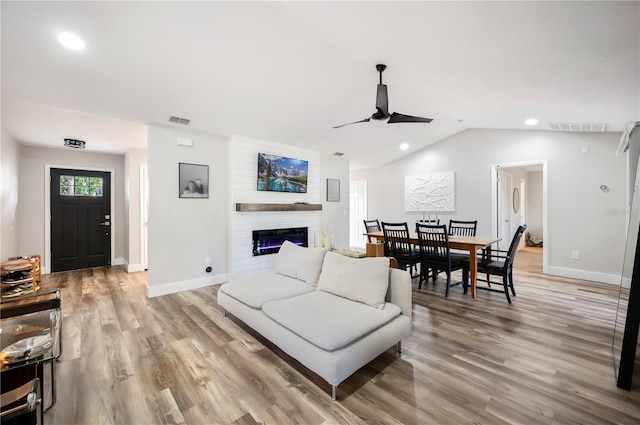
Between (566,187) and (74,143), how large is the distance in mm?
8612

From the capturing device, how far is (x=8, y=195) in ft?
13.1

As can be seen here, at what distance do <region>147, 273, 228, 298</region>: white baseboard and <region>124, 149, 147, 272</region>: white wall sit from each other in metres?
1.92

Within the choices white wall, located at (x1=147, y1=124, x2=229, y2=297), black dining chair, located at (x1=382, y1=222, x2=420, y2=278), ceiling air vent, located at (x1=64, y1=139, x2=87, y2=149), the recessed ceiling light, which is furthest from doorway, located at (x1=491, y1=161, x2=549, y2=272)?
ceiling air vent, located at (x1=64, y1=139, x2=87, y2=149)

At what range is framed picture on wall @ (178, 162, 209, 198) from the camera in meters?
4.11

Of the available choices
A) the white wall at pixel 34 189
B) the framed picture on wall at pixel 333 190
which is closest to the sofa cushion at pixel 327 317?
the framed picture on wall at pixel 333 190

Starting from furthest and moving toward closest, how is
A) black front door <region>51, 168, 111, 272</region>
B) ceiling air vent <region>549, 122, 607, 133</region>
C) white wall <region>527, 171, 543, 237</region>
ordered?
white wall <region>527, 171, 543, 237</region>
black front door <region>51, 168, 111, 272</region>
ceiling air vent <region>549, 122, 607, 133</region>

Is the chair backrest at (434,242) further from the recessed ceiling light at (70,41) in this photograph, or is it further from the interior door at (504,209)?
the recessed ceiling light at (70,41)

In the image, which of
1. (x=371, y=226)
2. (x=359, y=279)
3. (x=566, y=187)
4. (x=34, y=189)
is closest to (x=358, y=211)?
(x=371, y=226)

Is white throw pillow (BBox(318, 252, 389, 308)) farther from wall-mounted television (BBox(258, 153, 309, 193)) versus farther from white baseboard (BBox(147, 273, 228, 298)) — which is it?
wall-mounted television (BBox(258, 153, 309, 193))

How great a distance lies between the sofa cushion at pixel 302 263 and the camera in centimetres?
291

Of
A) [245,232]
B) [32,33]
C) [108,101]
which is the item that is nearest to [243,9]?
[32,33]

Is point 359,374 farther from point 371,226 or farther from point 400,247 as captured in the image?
point 371,226

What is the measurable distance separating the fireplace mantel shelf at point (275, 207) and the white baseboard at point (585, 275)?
4456 millimetres

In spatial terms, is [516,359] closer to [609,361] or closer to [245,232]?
[609,361]
